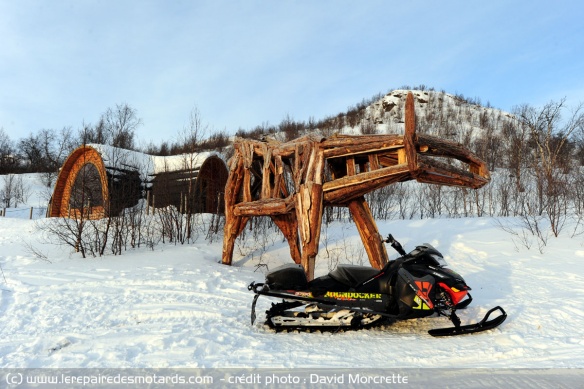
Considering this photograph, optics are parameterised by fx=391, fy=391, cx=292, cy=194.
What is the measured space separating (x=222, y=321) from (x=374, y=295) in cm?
202

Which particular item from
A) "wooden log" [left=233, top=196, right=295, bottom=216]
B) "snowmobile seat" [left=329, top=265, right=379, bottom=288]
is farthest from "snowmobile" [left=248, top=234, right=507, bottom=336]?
"wooden log" [left=233, top=196, right=295, bottom=216]

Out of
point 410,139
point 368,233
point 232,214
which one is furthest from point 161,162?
point 410,139

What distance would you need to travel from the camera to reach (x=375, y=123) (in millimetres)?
43625

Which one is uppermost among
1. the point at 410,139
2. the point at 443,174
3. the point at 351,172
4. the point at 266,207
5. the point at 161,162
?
the point at 161,162

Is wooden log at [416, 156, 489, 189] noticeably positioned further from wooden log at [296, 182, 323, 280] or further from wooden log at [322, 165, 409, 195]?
wooden log at [296, 182, 323, 280]

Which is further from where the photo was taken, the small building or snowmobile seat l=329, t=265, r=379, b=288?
the small building

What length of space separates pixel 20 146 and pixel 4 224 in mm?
49563

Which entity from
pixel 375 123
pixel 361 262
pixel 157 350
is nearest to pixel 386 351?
pixel 157 350

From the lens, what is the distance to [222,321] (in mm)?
5188

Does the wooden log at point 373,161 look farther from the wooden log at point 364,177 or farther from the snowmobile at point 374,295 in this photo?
the snowmobile at point 374,295

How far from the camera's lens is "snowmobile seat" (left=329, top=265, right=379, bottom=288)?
4.95 m

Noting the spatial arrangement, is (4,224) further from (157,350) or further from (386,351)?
(386,351)

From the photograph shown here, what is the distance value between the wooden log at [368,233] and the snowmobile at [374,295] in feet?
7.39

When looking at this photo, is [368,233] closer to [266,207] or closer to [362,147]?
[362,147]
